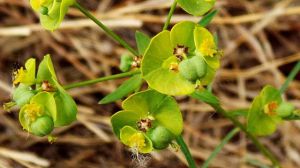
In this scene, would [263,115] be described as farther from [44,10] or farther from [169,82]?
[44,10]

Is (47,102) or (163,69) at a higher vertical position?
(163,69)

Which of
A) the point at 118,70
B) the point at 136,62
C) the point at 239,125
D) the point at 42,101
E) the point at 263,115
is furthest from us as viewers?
the point at 118,70

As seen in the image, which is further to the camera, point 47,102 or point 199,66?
point 47,102

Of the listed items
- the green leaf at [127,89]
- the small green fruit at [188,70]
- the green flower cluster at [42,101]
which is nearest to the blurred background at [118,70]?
the green leaf at [127,89]

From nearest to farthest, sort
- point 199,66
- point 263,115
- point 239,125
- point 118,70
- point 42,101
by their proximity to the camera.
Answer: point 199,66, point 42,101, point 239,125, point 263,115, point 118,70

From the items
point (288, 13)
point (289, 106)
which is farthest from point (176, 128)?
point (288, 13)

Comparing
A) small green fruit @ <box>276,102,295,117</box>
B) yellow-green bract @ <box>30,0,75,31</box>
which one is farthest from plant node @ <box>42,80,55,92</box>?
small green fruit @ <box>276,102,295,117</box>

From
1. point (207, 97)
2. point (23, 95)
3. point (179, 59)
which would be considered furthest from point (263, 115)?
point (23, 95)

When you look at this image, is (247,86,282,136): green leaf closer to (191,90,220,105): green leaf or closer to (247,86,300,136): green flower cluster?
(247,86,300,136): green flower cluster
